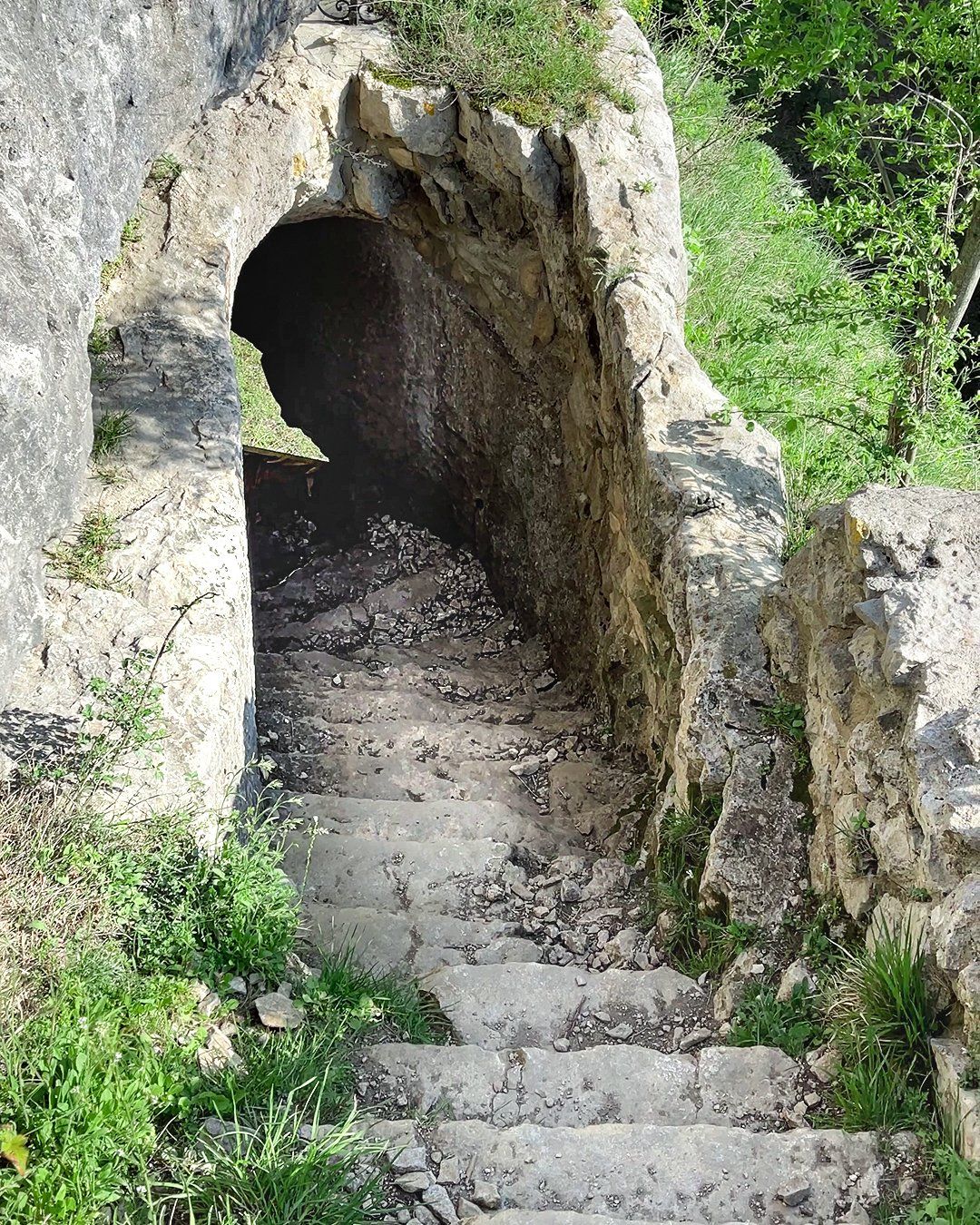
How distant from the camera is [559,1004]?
379cm

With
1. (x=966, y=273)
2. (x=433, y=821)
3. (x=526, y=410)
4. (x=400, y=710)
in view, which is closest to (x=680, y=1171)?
(x=433, y=821)

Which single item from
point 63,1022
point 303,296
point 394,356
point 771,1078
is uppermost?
point 303,296

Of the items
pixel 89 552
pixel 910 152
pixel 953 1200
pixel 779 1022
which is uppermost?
pixel 910 152

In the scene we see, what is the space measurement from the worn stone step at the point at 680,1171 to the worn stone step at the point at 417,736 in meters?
3.40

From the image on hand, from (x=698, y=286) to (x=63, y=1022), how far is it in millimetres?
6658

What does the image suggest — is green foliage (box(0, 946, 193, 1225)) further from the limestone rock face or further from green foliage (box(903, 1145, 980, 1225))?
green foliage (box(903, 1145, 980, 1225))

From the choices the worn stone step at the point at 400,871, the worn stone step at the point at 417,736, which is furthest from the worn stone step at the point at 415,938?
the worn stone step at the point at 417,736

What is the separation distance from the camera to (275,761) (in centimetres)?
614

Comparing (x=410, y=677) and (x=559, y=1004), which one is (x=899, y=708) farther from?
(x=410, y=677)

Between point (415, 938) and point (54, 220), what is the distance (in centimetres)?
295

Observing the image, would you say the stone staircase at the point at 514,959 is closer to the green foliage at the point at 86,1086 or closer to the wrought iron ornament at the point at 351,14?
the green foliage at the point at 86,1086

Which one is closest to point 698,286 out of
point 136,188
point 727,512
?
point 727,512

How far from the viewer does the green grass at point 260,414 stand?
34.2 feet

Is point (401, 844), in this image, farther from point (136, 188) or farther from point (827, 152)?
point (827, 152)
